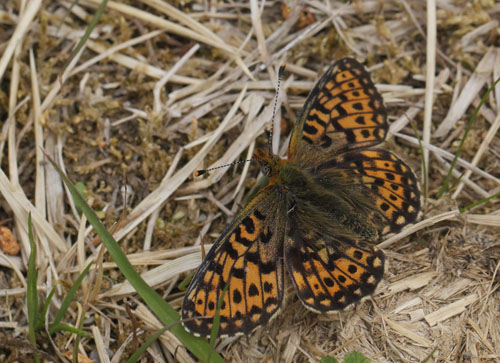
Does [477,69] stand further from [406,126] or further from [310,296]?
[310,296]

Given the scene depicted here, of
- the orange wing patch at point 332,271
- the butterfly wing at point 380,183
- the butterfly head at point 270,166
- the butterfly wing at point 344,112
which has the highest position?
the butterfly wing at point 344,112

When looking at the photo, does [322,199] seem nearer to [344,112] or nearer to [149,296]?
[344,112]

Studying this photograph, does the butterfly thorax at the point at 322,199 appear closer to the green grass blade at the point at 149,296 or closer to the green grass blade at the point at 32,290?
the green grass blade at the point at 149,296

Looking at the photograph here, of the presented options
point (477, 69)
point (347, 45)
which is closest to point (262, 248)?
point (347, 45)

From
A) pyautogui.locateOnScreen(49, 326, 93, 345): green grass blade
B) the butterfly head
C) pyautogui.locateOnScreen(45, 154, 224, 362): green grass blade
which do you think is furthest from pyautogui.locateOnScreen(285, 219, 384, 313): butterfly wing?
pyautogui.locateOnScreen(49, 326, 93, 345): green grass blade

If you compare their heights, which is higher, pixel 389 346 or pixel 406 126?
pixel 406 126

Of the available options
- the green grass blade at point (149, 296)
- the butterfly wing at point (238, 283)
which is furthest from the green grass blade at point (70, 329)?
the butterfly wing at point (238, 283)
